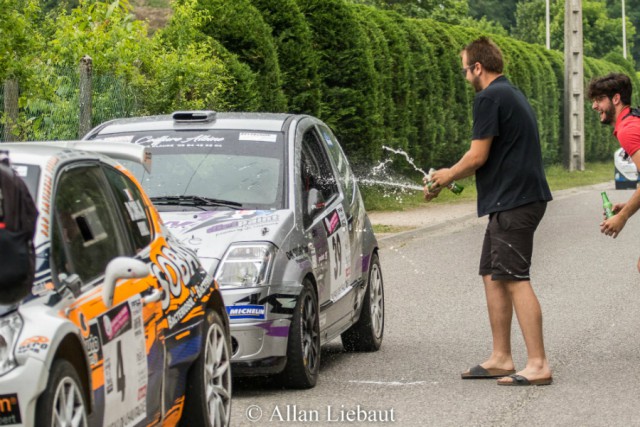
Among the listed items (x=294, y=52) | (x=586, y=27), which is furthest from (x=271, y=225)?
(x=586, y=27)

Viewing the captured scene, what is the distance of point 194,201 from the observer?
9078mm

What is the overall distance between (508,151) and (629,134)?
3.12 feet

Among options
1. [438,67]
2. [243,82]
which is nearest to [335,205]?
[243,82]

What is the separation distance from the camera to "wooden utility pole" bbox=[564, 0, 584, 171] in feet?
149

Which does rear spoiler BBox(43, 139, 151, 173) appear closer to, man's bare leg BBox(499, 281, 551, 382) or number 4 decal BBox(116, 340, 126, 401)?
number 4 decal BBox(116, 340, 126, 401)

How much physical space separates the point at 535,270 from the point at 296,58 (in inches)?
303

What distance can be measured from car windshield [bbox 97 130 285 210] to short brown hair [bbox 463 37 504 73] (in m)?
1.34

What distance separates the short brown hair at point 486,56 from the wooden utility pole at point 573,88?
3690 centimetres

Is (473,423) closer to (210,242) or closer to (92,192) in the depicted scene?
(210,242)

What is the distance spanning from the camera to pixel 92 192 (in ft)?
19.6

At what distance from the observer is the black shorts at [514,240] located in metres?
8.84

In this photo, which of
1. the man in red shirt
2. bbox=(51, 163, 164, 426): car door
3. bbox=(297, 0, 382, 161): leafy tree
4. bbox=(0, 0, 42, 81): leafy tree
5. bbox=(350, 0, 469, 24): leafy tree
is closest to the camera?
bbox=(51, 163, 164, 426): car door

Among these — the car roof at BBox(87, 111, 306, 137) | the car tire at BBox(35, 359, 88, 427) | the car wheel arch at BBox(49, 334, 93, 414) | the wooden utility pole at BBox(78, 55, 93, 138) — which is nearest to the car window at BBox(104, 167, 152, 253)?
the car wheel arch at BBox(49, 334, 93, 414)

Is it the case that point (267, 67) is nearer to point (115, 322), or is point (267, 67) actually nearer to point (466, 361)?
point (466, 361)
